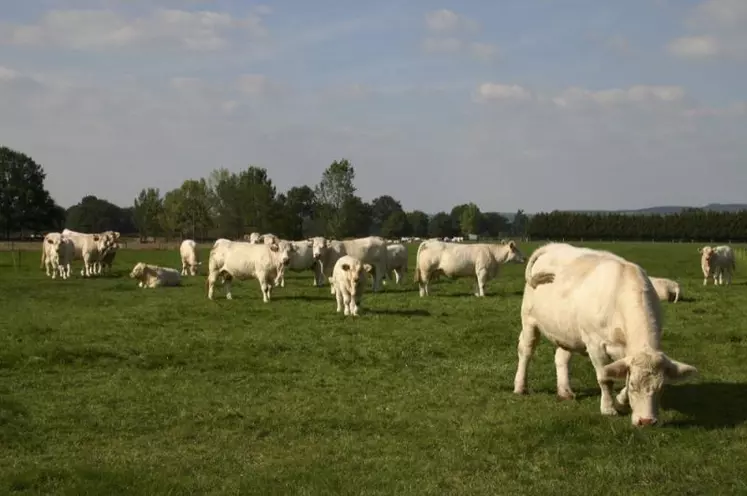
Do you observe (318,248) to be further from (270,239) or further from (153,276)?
(270,239)

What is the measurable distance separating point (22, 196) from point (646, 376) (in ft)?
321

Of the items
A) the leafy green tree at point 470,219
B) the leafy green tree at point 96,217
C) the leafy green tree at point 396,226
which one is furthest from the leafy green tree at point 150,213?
the leafy green tree at point 470,219

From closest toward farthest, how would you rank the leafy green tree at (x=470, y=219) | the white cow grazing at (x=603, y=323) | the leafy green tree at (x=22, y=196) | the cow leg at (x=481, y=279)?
1. the white cow grazing at (x=603, y=323)
2. the cow leg at (x=481, y=279)
3. the leafy green tree at (x=22, y=196)
4. the leafy green tree at (x=470, y=219)

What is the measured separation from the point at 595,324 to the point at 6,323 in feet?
45.7

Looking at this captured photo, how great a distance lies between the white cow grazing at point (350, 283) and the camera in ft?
65.1

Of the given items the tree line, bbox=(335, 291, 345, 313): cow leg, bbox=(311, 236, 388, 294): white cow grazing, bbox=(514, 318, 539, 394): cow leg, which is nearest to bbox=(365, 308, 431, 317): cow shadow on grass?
bbox=(335, 291, 345, 313): cow leg

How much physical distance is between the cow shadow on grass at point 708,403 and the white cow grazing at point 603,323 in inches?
34.2

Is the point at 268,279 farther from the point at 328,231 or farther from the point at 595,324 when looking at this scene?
the point at 328,231

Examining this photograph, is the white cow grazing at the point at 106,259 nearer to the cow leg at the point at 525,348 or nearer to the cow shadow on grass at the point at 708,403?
the cow leg at the point at 525,348

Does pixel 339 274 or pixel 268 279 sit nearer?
pixel 339 274

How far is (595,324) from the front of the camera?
29.9ft

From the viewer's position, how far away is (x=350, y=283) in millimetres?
19844

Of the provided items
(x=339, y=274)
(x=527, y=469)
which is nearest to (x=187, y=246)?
(x=339, y=274)

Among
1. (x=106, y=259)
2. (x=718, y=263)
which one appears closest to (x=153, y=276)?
(x=106, y=259)
